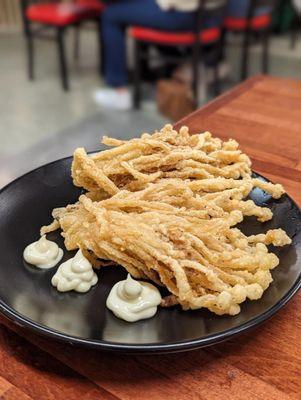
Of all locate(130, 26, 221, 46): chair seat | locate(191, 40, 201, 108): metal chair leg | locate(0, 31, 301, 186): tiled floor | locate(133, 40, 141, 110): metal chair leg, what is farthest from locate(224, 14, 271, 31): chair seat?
locate(133, 40, 141, 110): metal chair leg

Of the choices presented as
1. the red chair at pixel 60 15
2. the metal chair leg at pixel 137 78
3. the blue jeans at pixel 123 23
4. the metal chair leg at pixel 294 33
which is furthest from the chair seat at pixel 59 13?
the metal chair leg at pixel 294 33

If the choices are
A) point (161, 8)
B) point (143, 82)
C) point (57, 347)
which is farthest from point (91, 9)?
point (57, 347)

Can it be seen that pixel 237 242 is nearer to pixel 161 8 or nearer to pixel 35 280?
pixel 35 280

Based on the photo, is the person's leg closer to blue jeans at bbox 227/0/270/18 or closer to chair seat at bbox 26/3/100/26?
chair seat at bbox 26/3/100/26

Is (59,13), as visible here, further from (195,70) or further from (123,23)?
(195,70)

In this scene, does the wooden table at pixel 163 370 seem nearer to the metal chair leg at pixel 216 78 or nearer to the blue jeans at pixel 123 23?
the blue jeans at pixel 123 23
